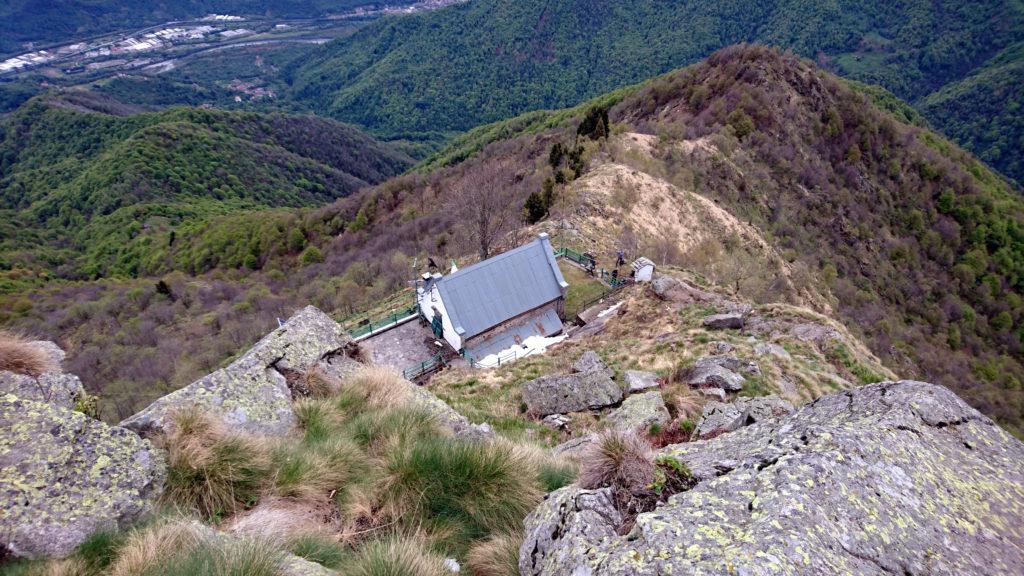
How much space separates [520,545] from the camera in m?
4.64

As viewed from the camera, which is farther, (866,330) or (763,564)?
(866,330)

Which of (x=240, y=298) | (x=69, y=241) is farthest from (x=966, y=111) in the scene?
(x=69, y=241)

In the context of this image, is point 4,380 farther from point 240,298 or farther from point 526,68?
point 526,68

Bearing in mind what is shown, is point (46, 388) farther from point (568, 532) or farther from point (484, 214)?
point (484, 214)

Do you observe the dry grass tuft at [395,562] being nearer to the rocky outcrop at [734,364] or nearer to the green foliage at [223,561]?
the green foliage at [223,561]

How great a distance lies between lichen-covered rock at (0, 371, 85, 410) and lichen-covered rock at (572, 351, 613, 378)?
36.9 feet

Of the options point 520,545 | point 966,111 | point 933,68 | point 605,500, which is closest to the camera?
point 605,500

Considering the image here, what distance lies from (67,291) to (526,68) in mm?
177693

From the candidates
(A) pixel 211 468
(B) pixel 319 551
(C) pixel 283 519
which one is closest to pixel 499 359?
(A) pixel 211 468

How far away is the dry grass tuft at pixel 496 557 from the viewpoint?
453cm

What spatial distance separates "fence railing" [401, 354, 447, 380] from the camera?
→ 62.3ft

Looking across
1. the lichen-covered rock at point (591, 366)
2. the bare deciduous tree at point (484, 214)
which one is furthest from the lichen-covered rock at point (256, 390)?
the bare deciduous tree at point (484, 214)

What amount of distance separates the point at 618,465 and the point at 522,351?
15.8 m

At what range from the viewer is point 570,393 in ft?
43.5
